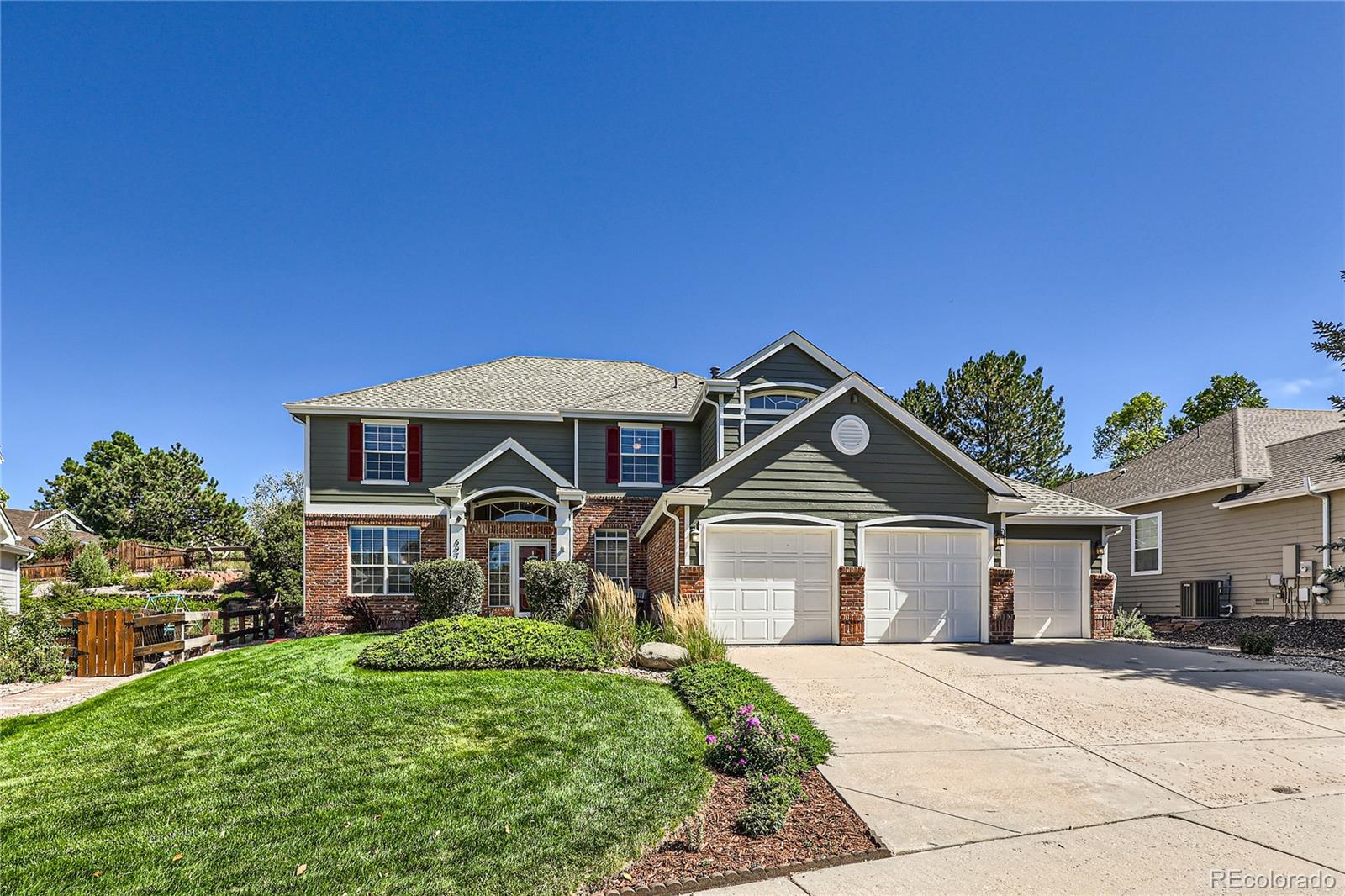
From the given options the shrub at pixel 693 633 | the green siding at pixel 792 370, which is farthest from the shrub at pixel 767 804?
the green siding at pixel 792 370

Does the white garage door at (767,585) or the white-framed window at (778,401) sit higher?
the white-framed window at (778,401)

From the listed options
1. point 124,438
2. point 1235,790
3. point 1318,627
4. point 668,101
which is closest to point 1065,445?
point 1318,627

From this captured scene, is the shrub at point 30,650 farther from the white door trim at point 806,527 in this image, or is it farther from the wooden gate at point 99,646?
the white door trim at point 806,527

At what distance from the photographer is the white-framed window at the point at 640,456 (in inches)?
754

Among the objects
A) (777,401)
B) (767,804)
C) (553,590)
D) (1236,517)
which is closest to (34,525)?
(553,590)

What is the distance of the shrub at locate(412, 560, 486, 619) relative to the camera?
15.2m

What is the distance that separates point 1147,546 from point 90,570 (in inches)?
1417

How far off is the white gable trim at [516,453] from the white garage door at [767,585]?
550 cm

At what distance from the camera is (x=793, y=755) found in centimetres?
583

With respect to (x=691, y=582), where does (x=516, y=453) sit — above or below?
above

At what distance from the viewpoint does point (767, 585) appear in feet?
45.1

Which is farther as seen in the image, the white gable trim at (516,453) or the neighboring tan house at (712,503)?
the white gable trim at (516,453)

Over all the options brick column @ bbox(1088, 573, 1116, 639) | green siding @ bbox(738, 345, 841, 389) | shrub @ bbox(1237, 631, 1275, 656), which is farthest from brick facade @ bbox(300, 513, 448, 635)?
shrub @ bbox(1237, 631, 1275, 656)

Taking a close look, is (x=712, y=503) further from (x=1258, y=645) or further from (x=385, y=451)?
(x=1258, y=645)
